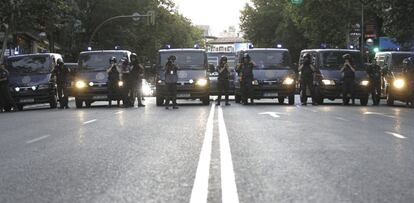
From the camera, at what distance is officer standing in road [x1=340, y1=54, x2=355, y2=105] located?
24.1 meters

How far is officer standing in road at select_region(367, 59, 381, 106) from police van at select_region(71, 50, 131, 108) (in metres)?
8.68

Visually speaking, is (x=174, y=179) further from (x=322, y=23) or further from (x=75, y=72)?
(x=322, y=23)

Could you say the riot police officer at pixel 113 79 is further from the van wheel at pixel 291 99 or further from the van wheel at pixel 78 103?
the van wheel at pixel 291 99

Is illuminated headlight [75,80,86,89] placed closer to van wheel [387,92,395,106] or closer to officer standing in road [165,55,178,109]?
officer standing in road [165,55,178,109]

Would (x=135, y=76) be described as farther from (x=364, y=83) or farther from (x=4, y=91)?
(x=364, y=83)

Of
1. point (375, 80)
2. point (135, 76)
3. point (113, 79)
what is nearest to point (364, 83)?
point (375, 80)

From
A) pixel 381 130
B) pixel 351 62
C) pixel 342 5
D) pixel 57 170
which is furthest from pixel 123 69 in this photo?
pixel 342 5

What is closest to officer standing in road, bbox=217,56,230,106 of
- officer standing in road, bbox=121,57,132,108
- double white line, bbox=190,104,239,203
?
officer standing in road, bbox=121,57,132,108

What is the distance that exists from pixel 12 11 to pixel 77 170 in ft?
A: 75.0

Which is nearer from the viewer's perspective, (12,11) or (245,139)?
(245,139)

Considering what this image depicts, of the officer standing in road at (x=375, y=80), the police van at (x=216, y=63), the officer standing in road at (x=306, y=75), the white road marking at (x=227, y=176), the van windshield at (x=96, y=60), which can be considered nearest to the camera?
the white road marking at (x=227, y=176)


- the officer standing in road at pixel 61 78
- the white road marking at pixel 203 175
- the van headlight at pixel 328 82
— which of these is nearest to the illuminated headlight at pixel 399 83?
the van headlight at pixel 328 82

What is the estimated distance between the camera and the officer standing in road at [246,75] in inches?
962

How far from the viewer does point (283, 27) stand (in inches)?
2785
